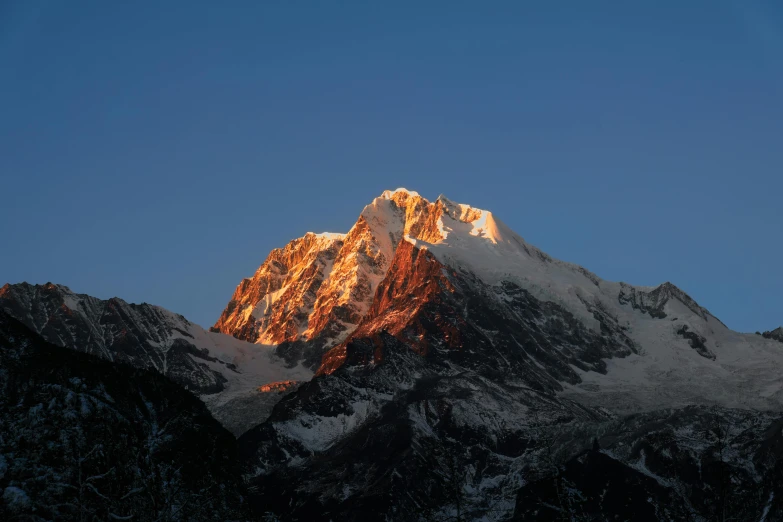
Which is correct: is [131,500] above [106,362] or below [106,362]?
below

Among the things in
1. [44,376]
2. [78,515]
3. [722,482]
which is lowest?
[78,515]

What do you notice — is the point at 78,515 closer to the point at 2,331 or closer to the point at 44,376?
the point at 44,376

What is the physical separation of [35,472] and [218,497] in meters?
28.3

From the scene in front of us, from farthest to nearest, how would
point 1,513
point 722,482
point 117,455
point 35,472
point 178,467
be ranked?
point 178,467, point 117,455, point 35,472, point 1,513, point 722,482

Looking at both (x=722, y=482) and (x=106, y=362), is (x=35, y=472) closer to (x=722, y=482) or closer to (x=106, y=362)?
(x=106, y=362)

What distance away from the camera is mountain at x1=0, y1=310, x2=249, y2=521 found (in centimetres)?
10744

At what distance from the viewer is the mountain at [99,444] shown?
107438 mm

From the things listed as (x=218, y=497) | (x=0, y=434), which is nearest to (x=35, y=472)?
(x=0, y=434)

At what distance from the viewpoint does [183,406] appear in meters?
156

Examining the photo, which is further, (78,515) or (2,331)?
(2,331)

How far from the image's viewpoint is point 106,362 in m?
156

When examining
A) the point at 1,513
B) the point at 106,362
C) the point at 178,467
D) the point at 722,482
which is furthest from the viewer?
the point at 106,362

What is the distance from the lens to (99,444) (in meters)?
110

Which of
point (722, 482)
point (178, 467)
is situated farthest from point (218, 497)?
point (722, 482)
